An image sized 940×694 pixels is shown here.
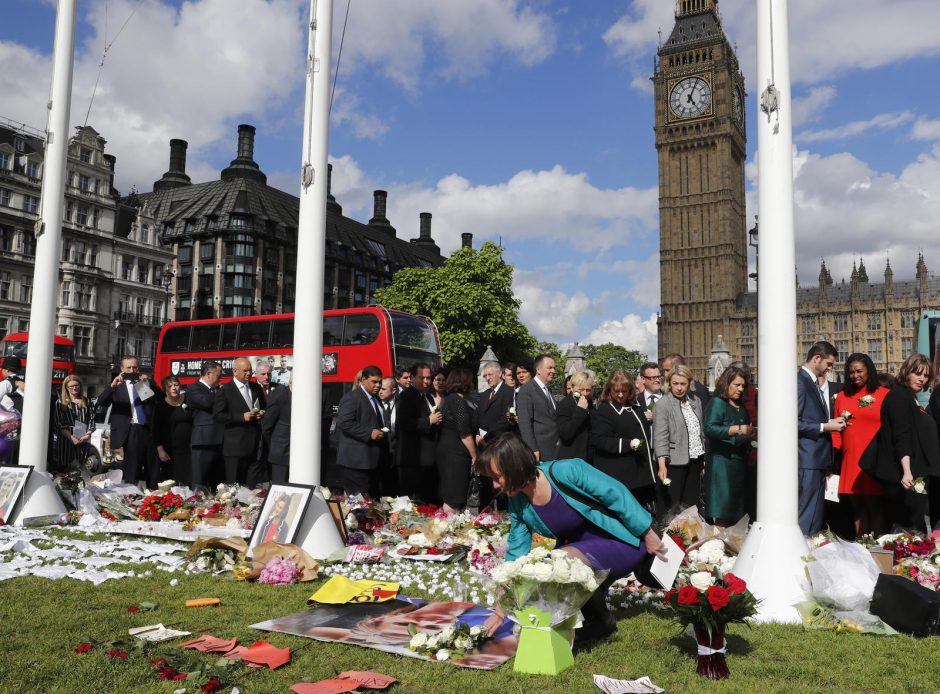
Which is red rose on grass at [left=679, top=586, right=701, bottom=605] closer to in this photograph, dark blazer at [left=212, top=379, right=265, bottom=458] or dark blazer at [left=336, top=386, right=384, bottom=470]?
dark blazer at [left=336, top=386, right=384, bottom=470]

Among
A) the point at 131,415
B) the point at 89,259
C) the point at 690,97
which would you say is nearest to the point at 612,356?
the point at 690,97

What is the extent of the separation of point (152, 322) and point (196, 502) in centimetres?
5650

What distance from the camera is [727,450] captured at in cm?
796

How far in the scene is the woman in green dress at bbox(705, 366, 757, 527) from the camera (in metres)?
7.80

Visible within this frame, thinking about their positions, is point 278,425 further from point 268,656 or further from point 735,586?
point 735,586

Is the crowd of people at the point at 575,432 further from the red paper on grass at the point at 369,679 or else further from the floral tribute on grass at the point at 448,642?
the red paper on grass at the point at 369,679

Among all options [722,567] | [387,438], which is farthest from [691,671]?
[387,438]

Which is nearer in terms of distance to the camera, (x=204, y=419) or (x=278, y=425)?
(x=278, y=425)

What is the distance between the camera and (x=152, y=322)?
6141 centimetres

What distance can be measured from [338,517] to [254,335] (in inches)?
714

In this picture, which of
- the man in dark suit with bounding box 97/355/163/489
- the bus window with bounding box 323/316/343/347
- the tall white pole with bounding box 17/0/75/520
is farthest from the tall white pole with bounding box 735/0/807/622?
the bus window with bounding box 323/316/343/347

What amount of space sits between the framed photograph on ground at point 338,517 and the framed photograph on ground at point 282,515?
311 mm

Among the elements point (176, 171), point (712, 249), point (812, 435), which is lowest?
point (812, 435)

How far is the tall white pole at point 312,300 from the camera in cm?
720
